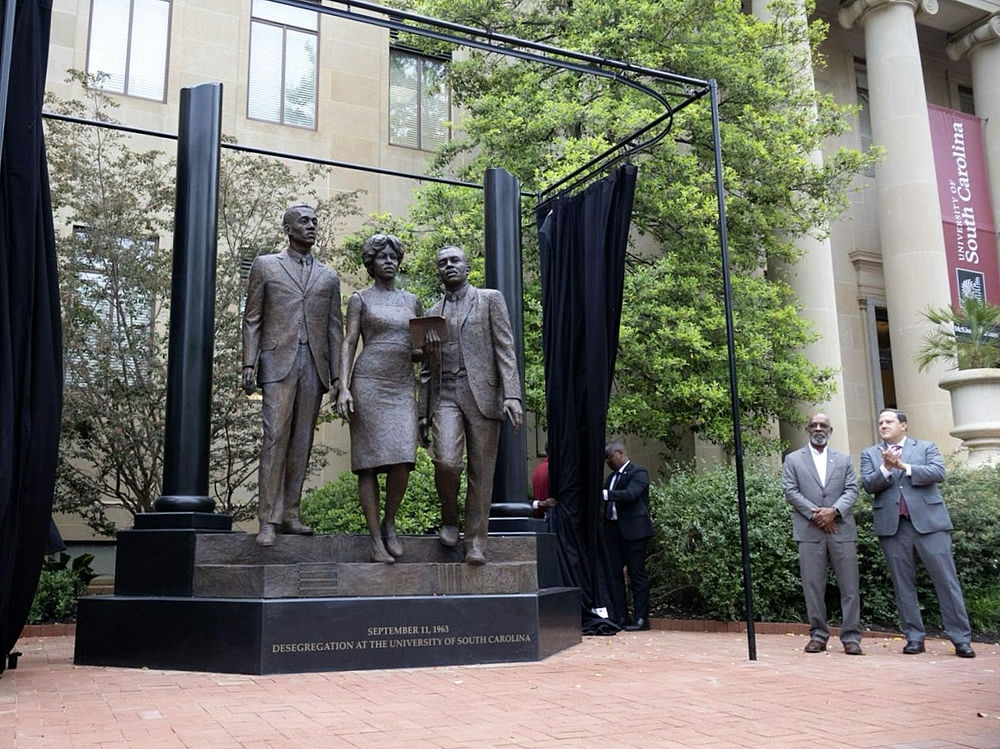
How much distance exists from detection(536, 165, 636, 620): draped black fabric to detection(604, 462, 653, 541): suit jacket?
69 centimetres

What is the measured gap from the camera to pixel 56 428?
6941mm

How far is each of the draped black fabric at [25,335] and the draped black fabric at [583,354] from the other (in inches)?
208

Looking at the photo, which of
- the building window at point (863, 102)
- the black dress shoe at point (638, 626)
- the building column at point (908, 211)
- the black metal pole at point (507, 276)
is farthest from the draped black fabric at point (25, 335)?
the building window at point (863, 102)

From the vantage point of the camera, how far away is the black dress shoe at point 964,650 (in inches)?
316

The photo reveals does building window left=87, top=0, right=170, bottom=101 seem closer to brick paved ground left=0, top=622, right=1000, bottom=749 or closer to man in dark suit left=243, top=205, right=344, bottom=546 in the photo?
man in dark suit left=243, top=205, right=344, bottom=546

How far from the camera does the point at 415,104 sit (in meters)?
22.0

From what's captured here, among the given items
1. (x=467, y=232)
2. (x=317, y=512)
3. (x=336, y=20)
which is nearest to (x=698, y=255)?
(x=467, y=232)

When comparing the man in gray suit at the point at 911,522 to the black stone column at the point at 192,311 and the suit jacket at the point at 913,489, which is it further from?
the black stone column at the point at 192,311

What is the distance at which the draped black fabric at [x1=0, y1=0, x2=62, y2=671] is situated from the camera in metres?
6.32

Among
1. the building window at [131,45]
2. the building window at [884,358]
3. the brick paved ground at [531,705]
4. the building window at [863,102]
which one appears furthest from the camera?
the building window at [863,102]

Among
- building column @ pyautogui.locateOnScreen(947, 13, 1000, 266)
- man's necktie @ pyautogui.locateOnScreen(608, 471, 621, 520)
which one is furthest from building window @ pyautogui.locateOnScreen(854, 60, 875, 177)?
man's necktie @ pyautogui.locateOnScreen(608, 471, 621, 520)

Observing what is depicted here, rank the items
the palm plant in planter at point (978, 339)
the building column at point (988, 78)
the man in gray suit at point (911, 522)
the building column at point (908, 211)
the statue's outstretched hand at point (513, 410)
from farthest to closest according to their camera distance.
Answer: the building column at point (988, 78)
the building column at point (908, 211)
the palm plant in planter at point (978, 339)
the man in gray suit at point (911, 522)
the statue's outstretched hand at point (513, 410)

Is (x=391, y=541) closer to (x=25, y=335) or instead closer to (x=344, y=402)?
(x=344, y=402)

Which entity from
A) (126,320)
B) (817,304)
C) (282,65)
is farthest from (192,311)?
(817,304)
